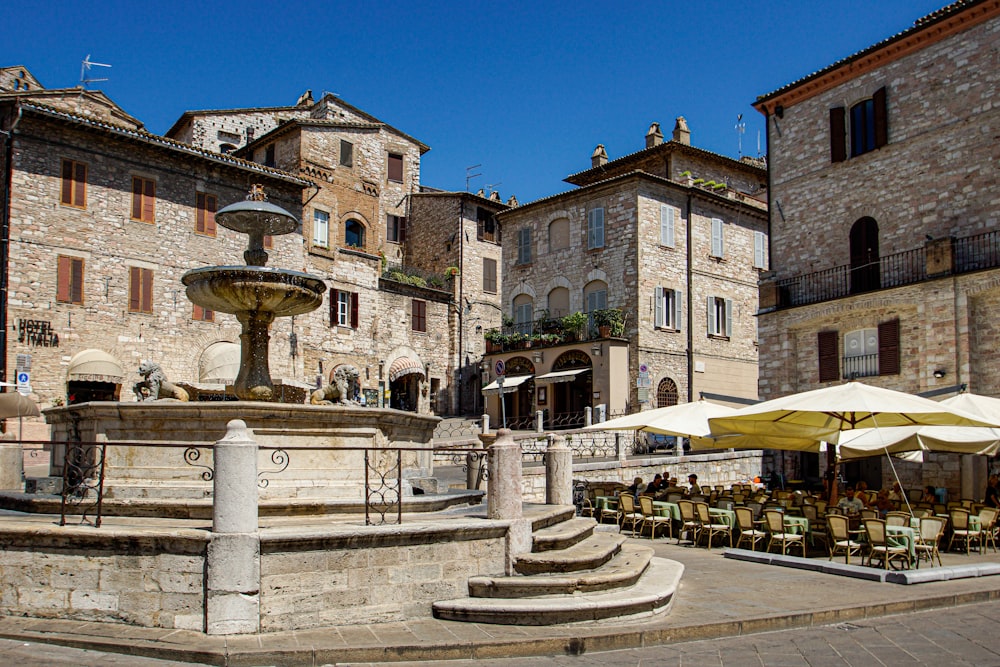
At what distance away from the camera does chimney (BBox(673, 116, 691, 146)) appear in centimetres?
3950

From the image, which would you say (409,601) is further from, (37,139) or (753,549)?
(37,139)

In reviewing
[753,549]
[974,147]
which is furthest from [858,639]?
[974,147]

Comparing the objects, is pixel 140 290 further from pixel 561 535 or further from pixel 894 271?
pixel 894 271

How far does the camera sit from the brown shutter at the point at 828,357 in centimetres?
2534

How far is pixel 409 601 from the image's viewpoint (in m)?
8.19

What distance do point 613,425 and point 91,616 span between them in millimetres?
13114

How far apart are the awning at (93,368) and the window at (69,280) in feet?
5.90

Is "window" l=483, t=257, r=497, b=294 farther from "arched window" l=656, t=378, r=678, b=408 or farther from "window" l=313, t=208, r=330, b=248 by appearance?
"arched window" l=656, t=378, r=678, b=408

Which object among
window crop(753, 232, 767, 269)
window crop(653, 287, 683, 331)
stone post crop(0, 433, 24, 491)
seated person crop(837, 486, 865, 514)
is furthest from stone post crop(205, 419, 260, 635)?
window crop(753, 232, 767, 269)

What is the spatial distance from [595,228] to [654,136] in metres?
6.55

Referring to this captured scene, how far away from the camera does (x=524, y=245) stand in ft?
132

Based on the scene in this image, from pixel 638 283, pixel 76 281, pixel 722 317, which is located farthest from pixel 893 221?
pixel 76 281

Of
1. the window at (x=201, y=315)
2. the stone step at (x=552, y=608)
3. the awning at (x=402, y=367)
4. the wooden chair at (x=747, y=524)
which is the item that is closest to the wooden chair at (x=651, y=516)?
the wooden chair at (x=747, y=524)

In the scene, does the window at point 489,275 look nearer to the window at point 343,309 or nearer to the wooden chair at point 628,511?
the window at point 343,309
